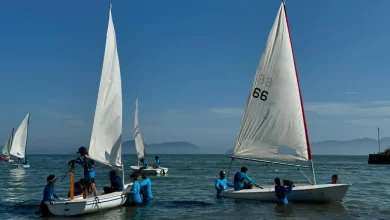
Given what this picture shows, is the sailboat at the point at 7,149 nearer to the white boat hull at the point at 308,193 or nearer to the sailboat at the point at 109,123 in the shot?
the sailboat at the point at 109,123

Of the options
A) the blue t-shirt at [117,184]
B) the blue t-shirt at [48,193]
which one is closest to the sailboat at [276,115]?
the blue t-shirt at [117,184]

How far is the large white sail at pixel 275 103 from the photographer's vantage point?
21.1m

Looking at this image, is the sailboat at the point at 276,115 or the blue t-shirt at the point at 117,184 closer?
the blue t-shirt at the point at 117,184

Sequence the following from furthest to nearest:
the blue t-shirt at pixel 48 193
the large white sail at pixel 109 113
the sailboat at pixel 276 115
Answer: the sailboat at pixel 276 115, the large white sail at pixel 109 113, the blue t-shirt at pixel 48 193

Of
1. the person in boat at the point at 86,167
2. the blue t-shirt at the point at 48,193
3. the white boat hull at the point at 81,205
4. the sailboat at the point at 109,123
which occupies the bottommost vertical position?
the white boat hull at the point at 81,205

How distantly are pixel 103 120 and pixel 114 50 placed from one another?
3.18 metres

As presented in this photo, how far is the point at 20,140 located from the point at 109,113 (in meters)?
53.5

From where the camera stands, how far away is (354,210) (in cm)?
2044

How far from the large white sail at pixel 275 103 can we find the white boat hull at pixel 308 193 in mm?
1678

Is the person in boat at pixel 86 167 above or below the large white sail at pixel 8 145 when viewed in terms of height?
Result: below

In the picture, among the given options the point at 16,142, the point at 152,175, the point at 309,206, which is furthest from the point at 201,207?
the point at 16,142

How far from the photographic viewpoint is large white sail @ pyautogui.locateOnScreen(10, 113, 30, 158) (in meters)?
66.8

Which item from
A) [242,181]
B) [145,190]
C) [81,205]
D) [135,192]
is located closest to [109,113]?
[135,192]

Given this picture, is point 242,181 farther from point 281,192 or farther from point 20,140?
point 20,140
